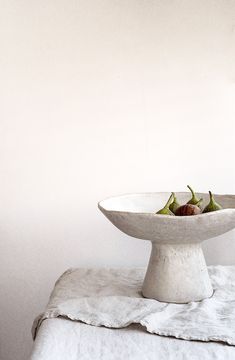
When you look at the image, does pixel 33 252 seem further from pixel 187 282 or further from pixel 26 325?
pixel 187 282

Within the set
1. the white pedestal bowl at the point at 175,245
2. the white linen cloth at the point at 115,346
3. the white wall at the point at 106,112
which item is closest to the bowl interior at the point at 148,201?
the white pedestal bowl at the point at 175,245

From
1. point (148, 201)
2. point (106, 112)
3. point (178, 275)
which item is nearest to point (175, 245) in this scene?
point (178, 275)

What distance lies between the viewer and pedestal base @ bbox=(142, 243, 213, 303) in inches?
41.3

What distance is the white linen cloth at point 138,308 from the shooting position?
0.92 meters

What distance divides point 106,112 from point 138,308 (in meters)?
0.65

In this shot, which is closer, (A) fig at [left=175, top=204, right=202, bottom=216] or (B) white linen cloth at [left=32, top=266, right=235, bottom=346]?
(B) white linen cloth at [left=32, top=266, right=235, bottom=346]

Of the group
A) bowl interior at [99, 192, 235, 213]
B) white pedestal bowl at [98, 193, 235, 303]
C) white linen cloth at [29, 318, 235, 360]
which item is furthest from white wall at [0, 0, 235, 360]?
white linen cloth at [29, 318, 235, 360]

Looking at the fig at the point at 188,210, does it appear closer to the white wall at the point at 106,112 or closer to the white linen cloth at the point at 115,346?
the white linen cloth at the point at 115,346

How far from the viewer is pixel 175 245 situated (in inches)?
41.8

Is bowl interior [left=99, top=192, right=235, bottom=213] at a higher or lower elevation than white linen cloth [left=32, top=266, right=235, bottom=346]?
higher

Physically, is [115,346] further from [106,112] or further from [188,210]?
[106,112]

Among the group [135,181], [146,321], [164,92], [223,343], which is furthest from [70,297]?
[164,92]

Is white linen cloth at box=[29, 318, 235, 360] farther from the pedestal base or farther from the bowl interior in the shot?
the bowl interior

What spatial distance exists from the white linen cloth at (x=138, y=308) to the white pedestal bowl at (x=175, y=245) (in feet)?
0.09
